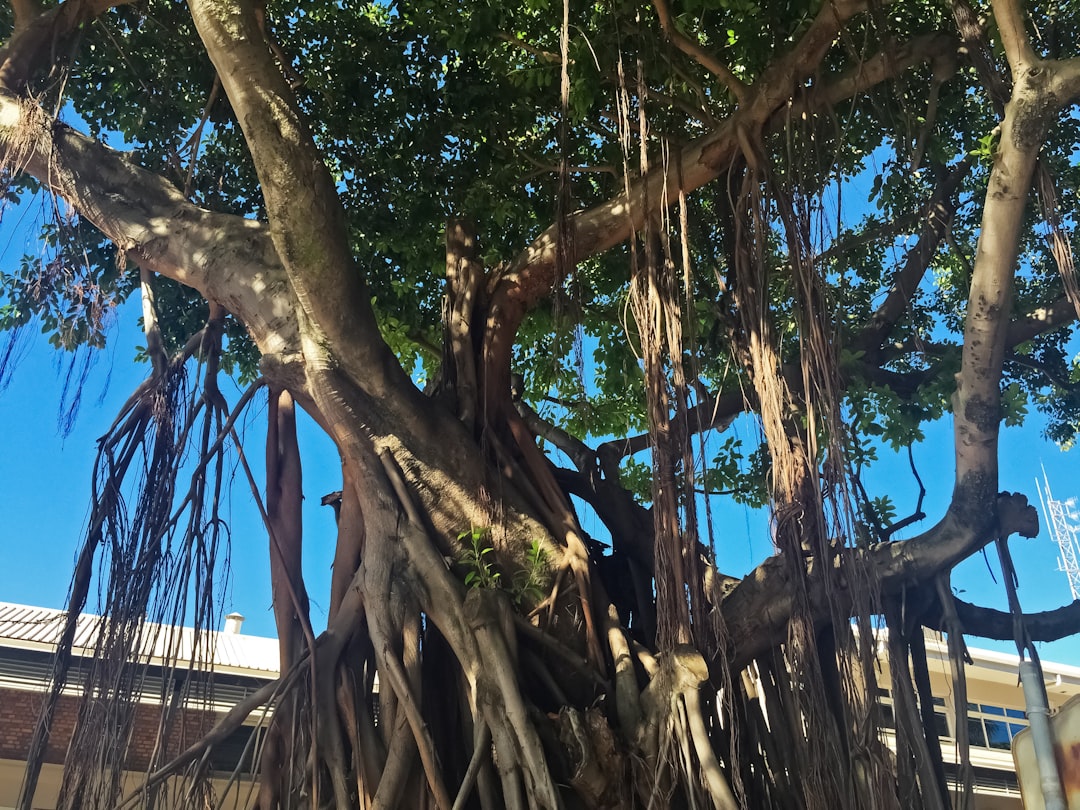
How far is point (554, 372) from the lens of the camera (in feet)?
11.2

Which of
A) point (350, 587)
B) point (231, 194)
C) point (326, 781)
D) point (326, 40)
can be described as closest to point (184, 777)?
point (326, 781)

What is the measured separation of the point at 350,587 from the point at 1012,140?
276 centimetres

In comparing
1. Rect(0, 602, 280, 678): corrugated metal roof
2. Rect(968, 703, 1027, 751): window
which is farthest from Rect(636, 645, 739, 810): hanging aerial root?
Rect(968, 703, 1027, 751): window

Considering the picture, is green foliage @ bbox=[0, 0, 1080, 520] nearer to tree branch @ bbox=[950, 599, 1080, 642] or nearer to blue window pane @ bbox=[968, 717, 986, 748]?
tree branch @ bbox=[950, 599, 1080, 642]

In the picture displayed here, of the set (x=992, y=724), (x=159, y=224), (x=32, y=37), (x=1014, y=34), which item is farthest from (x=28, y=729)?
(x=992, y=724)

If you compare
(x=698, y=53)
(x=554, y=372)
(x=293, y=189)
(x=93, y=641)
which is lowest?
(x=93, y=641)

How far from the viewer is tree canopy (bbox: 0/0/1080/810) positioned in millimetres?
2896

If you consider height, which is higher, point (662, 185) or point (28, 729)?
point (662, 185)

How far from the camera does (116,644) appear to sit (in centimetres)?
340

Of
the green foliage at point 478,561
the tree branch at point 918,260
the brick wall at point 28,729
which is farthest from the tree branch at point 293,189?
the brick wall at point 28,729

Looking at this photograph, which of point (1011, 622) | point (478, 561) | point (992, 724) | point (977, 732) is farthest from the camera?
point (992, 724)

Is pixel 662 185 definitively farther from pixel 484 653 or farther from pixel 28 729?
pixel 28 729

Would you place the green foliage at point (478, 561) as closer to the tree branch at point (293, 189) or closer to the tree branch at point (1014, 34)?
the tree branch at point (293, 189)

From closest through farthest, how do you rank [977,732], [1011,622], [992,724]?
[1011,622] → [977,732] → [992,724]
